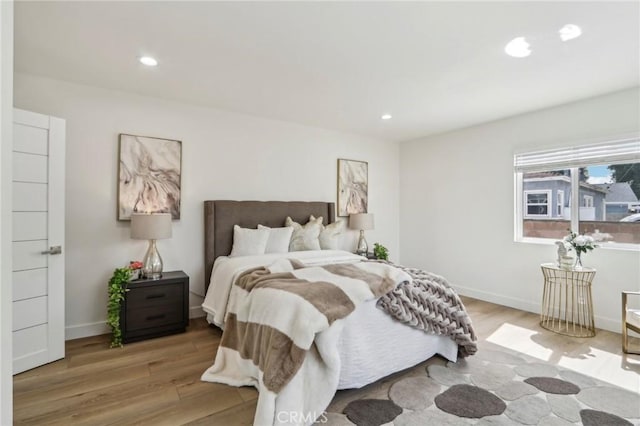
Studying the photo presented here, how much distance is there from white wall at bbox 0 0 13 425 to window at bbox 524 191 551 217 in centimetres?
482

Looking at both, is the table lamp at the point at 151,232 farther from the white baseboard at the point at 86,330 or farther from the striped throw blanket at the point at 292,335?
the striped throw blanket at the point at 292,335

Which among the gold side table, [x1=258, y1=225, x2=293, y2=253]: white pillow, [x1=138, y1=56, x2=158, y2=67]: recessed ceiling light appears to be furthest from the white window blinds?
[x1=138, y1=56, x2=158, y2=67]: recessed ceiling light

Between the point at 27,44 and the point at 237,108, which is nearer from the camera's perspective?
the point at 27,44

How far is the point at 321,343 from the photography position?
187cm

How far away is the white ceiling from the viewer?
1988mm

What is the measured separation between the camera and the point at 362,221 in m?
4.83

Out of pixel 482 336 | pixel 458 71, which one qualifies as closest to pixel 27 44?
pixel 458 71

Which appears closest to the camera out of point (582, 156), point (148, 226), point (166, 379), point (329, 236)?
point (166, 379)

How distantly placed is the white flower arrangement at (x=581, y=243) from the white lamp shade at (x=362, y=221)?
2443 mm

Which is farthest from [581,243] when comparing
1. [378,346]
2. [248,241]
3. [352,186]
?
[248,241]

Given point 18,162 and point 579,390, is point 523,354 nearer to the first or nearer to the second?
point 579,390

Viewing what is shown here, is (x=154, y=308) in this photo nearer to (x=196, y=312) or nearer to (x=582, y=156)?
(x=196, y=312)

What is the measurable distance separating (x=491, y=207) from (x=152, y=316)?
439 centimetres

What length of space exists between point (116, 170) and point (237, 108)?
1.52 meters
